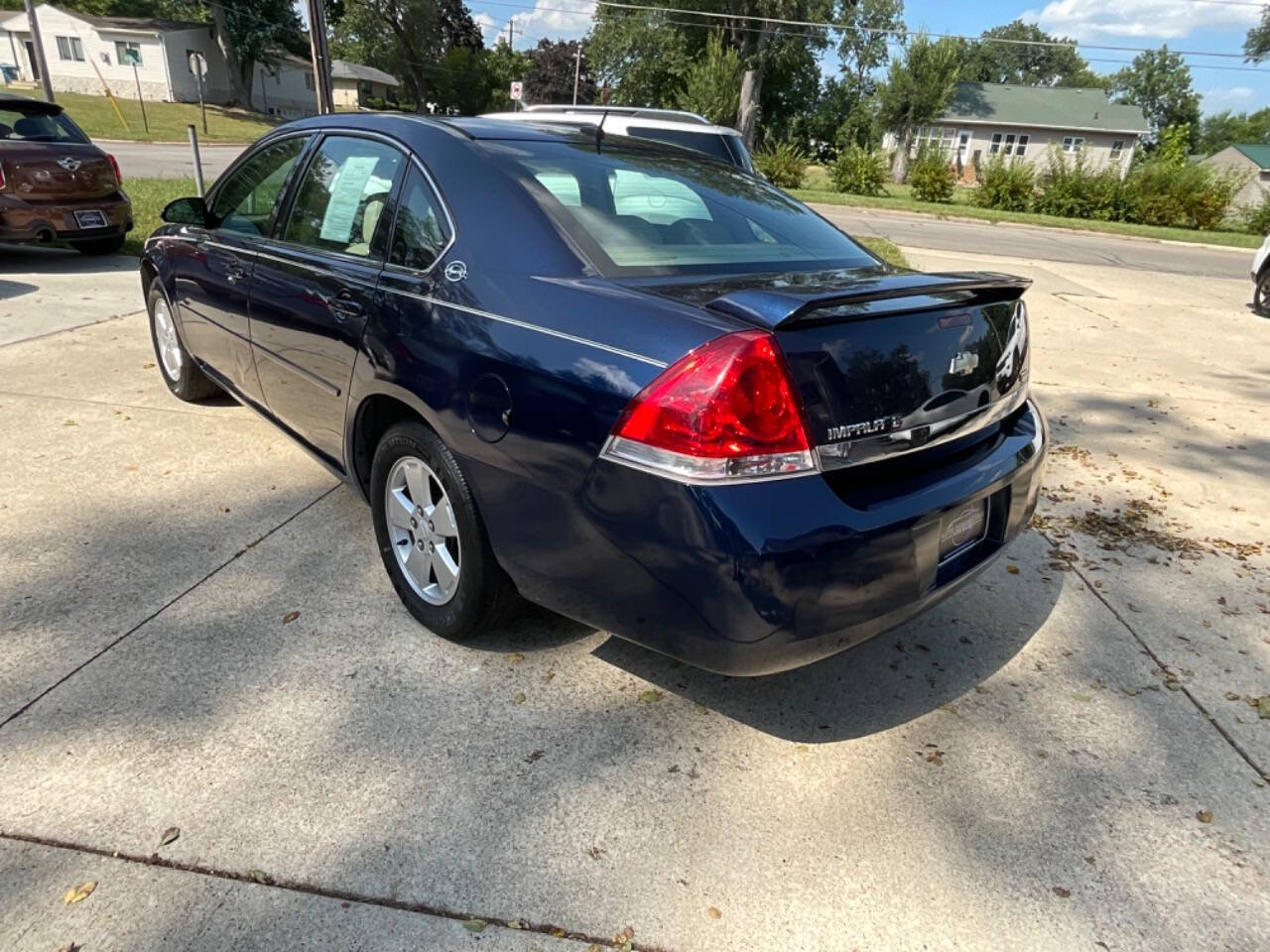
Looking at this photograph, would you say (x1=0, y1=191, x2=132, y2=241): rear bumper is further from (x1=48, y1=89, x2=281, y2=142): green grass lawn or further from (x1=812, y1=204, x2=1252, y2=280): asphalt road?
(x1=48, y1=89, x2=281, y2=142): green grass lawn

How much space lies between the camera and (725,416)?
1.94 meters

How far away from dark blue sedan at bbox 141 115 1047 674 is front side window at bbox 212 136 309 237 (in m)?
0.14

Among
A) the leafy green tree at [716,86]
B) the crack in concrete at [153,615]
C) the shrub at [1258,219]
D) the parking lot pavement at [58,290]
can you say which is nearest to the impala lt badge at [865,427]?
the crack in concrete at [153,615]

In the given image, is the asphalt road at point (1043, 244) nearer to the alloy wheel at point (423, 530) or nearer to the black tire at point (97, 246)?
the black tire at point (97, 246)

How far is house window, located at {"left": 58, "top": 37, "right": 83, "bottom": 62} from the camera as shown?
4816 centimetres

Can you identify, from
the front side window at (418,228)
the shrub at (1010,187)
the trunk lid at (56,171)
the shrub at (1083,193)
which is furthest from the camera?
the shrub at (1010,187)

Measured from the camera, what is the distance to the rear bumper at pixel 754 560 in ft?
6.40

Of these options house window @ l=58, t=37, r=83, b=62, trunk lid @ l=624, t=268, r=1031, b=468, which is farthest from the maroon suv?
house window @ l=58, t=37, r=83, b=62

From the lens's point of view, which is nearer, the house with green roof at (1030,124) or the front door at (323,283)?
the front door at (323,283)

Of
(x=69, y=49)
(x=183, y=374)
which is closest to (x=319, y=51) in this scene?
(x=183, y=374)

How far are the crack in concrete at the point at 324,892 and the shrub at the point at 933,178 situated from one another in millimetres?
27639

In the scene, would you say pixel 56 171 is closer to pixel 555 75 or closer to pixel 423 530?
→ pixel 423 530

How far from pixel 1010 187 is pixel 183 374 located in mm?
26540

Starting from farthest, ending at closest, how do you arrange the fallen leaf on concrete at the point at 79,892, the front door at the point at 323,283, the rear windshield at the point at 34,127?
the rear windshield at the point at 34,127, the front door at the point at 323,283, the fallen leaf on concrete at the point at 79,892
